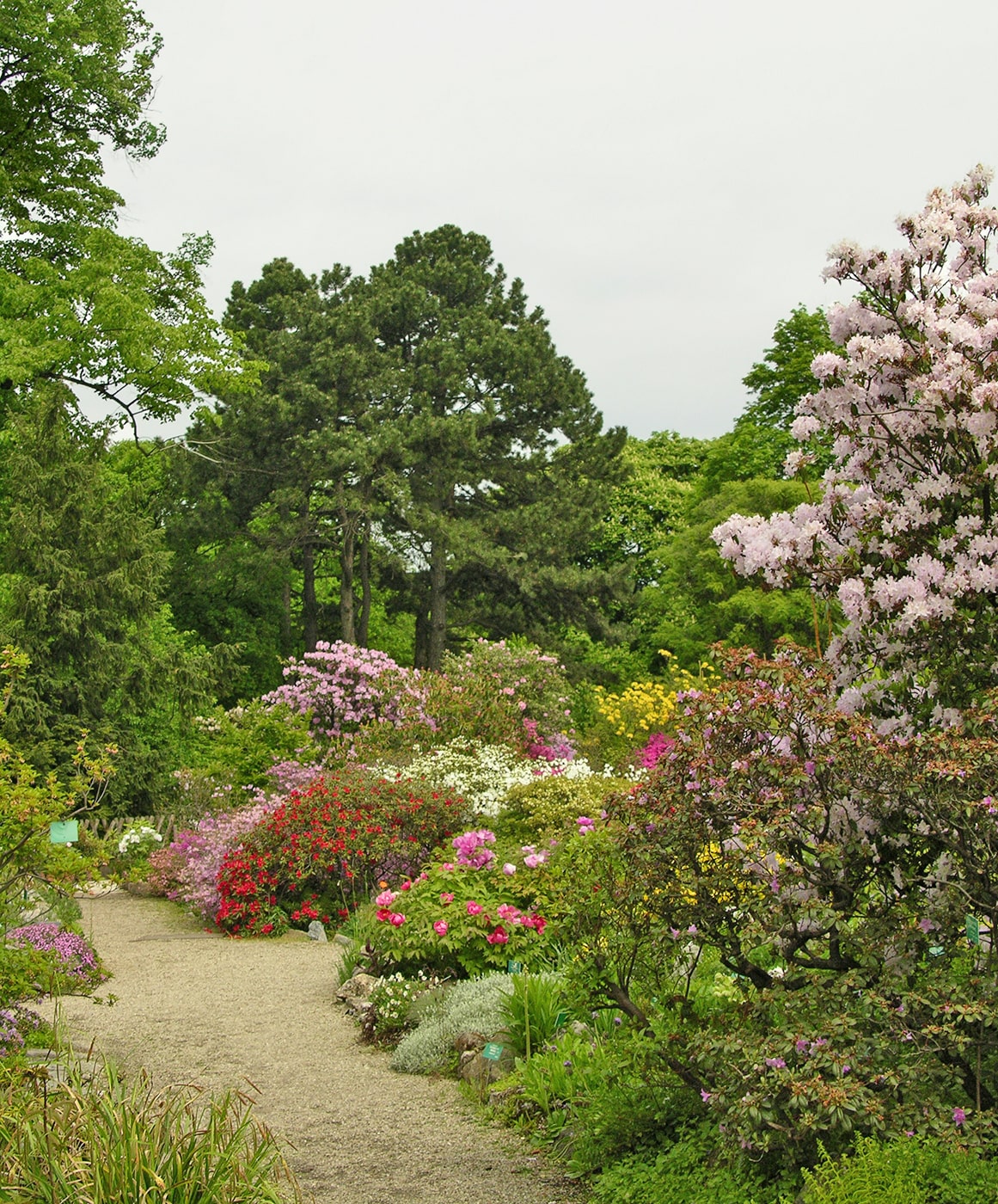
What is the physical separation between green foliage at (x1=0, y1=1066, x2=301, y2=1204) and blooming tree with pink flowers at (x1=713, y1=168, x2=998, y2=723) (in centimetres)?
261

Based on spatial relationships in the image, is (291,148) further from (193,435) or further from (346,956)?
(193,435)

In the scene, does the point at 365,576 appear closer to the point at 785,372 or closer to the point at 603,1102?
the point at 785,372

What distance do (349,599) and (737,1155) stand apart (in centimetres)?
2115

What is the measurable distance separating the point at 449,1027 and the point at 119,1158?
302 centimetres

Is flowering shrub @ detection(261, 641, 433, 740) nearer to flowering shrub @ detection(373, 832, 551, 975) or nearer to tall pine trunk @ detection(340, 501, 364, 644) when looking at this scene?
tall pine trunk @ detection(340, 501, 364, 644)

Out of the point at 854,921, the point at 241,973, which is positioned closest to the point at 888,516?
the point at 854,921

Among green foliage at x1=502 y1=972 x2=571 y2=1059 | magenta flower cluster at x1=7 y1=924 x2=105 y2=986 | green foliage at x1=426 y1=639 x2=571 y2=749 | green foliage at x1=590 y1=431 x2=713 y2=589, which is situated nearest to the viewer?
green foliage at x1=502 y1=972 x2=571 y2=1059

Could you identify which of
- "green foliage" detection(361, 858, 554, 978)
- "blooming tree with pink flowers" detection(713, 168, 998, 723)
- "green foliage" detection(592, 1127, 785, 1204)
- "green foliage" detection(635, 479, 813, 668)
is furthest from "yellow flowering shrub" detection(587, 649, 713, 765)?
"green foliage" detection(592, 1127, 785, 1204)

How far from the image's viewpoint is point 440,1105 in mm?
5277

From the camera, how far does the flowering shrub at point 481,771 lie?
419 inches

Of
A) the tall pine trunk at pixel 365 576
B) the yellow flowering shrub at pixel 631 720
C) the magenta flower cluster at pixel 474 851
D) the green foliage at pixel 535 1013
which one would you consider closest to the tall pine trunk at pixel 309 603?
the tall pine trunk at pixel 365 576

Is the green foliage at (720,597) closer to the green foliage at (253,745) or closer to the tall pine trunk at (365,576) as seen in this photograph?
the tall pine trunk at (365,576)

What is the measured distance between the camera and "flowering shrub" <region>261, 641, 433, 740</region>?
15633mm

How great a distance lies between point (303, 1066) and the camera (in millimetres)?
6031
